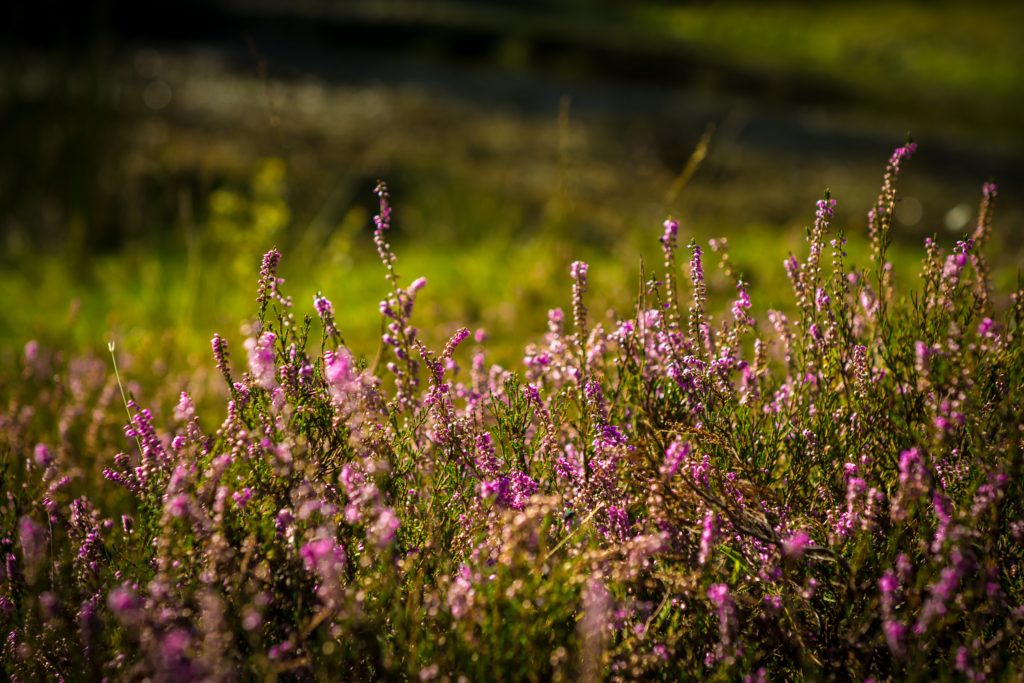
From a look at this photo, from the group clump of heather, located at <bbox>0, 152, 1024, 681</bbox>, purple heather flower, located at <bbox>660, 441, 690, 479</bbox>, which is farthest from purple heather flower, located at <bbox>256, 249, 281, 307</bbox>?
purple heather flower, located at <bbox>660, 441, 690, 479</bbox>

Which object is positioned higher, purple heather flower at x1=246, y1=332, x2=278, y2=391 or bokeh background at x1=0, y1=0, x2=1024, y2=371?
bokeh background at x1=0, y1=0, x2=1024, y2=371

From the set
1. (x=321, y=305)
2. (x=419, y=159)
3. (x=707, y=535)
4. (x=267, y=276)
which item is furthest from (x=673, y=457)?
(x=419, y=159)

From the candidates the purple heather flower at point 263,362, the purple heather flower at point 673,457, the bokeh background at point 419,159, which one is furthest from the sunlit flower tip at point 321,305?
the bokeh background at point 419,159

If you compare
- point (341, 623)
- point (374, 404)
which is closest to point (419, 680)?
point (341, 623)

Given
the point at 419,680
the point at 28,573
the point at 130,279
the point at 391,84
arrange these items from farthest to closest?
the point at 391,84
the point at 130,279
the point at 28,573
the point at 419,680

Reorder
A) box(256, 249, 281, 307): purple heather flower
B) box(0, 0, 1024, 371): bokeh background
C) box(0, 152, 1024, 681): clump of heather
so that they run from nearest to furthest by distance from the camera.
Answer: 1. box(0, 152, 1024, 681): clump of heather
2. box(256, 249, 281, 307): purple heather flower
3. box(0, 0, 1024, 371): bokeh background

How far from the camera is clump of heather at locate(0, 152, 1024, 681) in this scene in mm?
1788

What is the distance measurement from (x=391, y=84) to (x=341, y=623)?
45.4 ft

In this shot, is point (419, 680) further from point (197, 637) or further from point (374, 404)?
point (374, 404)

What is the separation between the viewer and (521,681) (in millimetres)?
1859

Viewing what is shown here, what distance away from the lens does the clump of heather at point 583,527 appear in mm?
1788

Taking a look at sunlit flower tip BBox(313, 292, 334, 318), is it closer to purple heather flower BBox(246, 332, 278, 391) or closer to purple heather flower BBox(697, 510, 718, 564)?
purple heather flower BBox(246, 332, 278, 391)

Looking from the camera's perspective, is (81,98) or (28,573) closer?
(28,573)

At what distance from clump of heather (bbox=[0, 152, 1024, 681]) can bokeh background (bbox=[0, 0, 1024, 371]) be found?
127 centimetres
